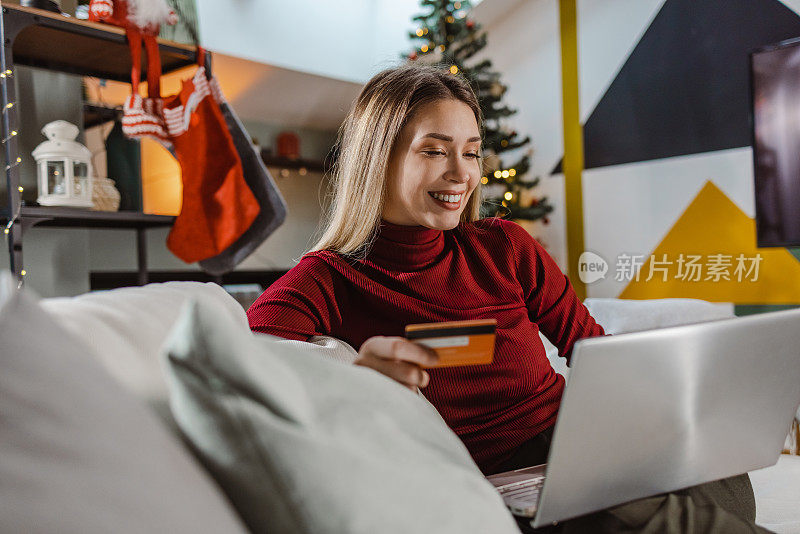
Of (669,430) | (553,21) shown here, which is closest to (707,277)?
(553,21)

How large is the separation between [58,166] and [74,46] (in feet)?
1.50

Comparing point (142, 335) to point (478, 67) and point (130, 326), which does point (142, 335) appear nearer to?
point (130, 326)

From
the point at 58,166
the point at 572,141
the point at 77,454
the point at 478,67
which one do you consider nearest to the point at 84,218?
the point at 58,166

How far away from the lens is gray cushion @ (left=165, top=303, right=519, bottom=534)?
0.50m

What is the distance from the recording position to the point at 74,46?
2426 mm

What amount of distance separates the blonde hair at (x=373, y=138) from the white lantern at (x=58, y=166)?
1.26 metres

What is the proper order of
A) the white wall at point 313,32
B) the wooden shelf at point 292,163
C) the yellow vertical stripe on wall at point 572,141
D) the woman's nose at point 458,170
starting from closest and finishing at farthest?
the woman's nose at point 458,170, the white wall at point 313,32, the yellow vertical stripe on wall at point 572,141, the wooden shelf at point 292,163

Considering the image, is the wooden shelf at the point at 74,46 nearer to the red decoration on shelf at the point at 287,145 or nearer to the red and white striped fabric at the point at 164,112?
the red and white striped fabric at the point at 164,112

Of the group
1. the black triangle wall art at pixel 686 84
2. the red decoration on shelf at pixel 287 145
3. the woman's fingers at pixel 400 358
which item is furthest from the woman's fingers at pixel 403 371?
the red decoration on shelf at pixel 287 145

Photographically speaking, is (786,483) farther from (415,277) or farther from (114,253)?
(114,253)

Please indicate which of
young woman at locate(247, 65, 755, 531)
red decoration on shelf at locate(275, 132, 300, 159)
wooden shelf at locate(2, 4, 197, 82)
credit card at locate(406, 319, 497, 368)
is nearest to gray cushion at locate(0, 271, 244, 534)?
credit card at locate(406, 319, 497, 368)

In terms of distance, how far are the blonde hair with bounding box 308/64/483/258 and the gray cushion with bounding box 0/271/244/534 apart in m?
0.87

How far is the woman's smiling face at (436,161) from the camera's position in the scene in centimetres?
134

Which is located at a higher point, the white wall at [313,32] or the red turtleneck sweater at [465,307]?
the white wall at [313,32]
